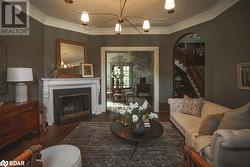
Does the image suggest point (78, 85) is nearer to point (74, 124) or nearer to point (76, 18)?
point (74, 124)

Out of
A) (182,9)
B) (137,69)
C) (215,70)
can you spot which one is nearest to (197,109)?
(215,70)

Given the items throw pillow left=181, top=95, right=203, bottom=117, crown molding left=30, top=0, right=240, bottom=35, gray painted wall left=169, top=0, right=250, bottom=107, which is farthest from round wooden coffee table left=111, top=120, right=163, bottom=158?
crown molding left=30, top=0, right=240, bottom=35

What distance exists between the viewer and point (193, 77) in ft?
24.4

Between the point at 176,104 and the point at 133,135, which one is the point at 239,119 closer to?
the point at 133,135

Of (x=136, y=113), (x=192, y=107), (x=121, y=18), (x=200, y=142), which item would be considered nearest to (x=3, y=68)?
(x=121, y=18)

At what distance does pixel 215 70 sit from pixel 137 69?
22.4ft

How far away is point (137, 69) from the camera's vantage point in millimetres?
10883

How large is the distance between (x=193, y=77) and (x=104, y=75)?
4115 millimetres

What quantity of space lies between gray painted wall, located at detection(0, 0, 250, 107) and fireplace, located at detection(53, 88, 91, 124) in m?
0.66

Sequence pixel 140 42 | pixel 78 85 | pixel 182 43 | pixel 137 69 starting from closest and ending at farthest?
pixel 78 85 < pixel 140 42 < pixel 182 43 < pixel 137 69

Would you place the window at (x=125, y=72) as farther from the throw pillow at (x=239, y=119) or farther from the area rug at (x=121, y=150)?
the throw pillow at (x=239, y=119)

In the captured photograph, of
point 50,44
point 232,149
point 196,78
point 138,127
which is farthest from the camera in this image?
point 196,78

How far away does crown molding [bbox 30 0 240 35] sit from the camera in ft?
12.8

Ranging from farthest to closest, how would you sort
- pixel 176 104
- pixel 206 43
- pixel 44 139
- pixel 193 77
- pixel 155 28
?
1. pixel 193 77
2. pixel 155 28
3. pixel 206 43
4. pixel 176 104
5. pixel 44 139
